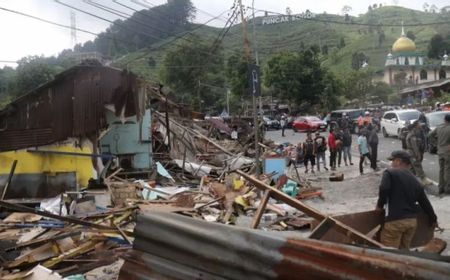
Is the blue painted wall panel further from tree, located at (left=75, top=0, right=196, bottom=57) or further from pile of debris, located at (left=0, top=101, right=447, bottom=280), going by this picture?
tree, located at (left=75, top=0, right=196, bottom=57)

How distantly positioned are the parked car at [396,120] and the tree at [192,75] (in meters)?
26.5

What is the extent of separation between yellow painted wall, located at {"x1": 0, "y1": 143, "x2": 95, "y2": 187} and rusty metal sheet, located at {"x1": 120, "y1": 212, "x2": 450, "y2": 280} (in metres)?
12.1

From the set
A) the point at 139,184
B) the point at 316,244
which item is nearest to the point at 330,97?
the point at 139,184

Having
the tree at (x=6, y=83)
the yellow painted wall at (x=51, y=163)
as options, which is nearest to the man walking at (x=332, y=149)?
the yellow painted wall at (x=51, y=163)

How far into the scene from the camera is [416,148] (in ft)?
46.1

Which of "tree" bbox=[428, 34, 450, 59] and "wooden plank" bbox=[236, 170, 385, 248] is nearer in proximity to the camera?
"wooden plank" bbox=[236, 170, 385, 248]

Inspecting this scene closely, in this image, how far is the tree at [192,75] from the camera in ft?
187

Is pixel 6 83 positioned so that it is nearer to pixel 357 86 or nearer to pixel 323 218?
pixel 357 86

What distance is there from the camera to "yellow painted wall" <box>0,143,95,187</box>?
49.0 ft

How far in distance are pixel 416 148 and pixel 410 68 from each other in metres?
75.4

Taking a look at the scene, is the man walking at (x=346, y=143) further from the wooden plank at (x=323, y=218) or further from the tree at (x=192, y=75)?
the tree at (x=192, y=75)

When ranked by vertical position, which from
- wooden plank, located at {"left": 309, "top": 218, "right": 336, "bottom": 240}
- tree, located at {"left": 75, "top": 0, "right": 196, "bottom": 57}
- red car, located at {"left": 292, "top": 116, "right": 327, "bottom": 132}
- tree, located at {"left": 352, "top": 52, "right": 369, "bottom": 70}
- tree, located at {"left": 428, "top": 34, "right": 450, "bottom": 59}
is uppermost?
tree, located at {"left": 428, "top": 34, "right": 450, "bottom": 59}

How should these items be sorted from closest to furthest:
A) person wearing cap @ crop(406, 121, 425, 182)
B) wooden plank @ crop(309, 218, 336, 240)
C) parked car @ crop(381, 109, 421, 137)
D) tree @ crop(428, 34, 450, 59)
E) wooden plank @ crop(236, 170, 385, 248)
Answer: wooden plank @ crop(309, 218, 336, 240), wooden plank @ crop(236, 170, 385, 248), person wearing cap @ crop(406, 121, 425, 182), parked car @ crop(381, 109, 421, 137), tree @ crop(428, 34, 450, 59)

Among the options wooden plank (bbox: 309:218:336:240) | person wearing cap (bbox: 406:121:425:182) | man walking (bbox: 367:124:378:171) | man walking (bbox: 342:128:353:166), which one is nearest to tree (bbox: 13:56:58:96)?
man walking (bbox: 342:128:353:166)
